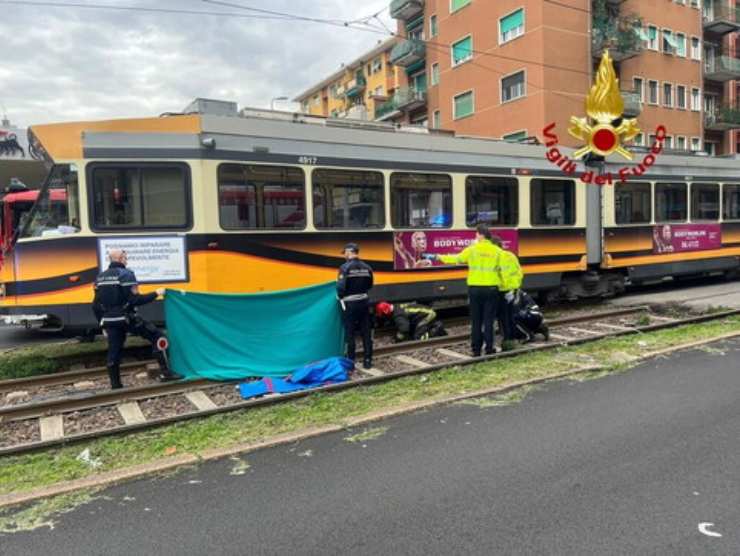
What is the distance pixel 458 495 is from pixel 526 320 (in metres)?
5.27

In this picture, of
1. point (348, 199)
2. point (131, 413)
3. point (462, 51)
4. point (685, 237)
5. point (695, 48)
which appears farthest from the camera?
point (695, 48)

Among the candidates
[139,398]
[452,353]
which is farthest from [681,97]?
[139,398]

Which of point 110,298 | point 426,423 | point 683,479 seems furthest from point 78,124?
point 683,479

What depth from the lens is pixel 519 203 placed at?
11594mm

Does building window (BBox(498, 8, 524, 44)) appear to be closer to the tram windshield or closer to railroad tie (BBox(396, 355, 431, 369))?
railroad tie (BBox(396, 355, 431, 369))

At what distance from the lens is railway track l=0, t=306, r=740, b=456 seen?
5.64 m

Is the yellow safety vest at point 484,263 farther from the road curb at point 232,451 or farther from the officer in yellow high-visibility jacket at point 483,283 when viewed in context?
the road curb at point 232,451

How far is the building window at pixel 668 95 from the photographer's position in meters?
34.9

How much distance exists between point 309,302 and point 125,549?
468cm

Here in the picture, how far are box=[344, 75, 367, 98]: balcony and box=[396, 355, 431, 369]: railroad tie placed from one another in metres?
50.1

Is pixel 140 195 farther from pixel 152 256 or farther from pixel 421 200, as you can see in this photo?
pixel 421 200

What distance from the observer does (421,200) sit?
10.3 meters

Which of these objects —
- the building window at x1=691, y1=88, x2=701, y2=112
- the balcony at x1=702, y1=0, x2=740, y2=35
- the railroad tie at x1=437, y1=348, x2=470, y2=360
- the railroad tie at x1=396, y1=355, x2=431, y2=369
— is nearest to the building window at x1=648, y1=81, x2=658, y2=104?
the building window at x1=691, y1=88, x2=701, y2=112

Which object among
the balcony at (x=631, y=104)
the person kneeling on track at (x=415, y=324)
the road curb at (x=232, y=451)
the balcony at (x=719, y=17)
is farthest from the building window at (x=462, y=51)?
the road curb at (x=232, y=451)
